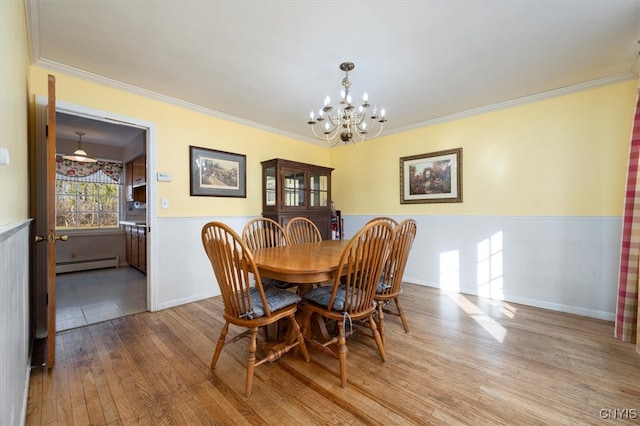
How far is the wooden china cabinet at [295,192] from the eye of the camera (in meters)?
3.69

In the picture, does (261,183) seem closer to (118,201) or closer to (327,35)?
(327,35)

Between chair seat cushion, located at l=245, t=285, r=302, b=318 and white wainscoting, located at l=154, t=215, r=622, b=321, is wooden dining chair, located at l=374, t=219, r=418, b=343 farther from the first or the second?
white wainscoting, located at l=154, t=215, r=622, b=321

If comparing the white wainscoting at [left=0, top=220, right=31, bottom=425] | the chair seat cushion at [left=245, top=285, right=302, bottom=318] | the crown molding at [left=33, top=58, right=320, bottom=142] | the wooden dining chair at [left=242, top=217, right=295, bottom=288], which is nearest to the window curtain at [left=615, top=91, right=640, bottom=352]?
the chair seat cushion at [left=245, top=285, right=302, bottom=318]

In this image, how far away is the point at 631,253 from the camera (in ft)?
6.95

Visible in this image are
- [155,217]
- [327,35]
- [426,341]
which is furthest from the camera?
[155,217]

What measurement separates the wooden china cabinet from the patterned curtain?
336 cm

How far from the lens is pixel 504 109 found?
3.16 meters

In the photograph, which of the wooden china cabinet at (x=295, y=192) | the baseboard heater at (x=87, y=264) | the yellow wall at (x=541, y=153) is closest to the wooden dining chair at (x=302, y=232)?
the wooden china cabinet at (x=295, y=192)

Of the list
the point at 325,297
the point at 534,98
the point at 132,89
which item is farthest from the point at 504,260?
the point at 132,89

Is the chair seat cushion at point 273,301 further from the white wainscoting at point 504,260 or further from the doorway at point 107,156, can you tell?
the doorway at point 107,156

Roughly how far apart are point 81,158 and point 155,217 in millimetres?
2605

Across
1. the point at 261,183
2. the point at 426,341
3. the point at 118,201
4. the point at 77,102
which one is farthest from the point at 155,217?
the point at 118,201

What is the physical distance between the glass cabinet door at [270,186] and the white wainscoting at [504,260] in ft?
1.27

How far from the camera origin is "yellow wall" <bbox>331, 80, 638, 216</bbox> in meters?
2.57
